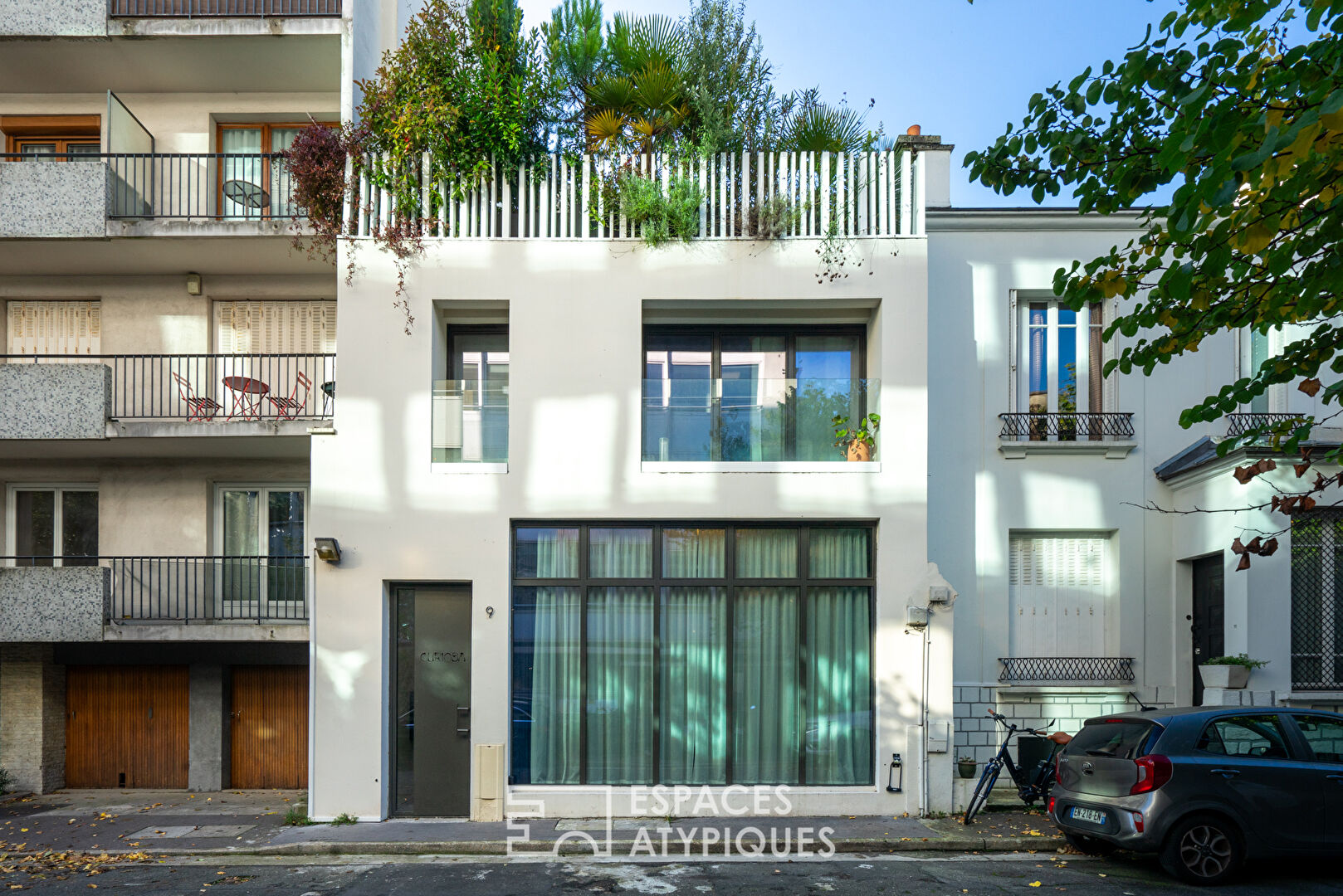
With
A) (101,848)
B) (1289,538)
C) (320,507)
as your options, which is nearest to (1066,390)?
(1289,538)

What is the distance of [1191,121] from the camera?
205 inches

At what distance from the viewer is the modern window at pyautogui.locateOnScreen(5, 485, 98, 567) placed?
14.8 m

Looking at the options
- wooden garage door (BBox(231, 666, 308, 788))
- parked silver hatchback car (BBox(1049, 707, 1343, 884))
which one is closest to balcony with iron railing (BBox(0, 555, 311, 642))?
wooden garage door (BBox(231, 666, 308, 788))

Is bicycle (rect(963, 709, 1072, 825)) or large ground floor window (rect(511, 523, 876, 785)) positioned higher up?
large ground floor window (rect(511, 523, 876, 785))

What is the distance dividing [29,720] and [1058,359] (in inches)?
590

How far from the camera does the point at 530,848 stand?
1054cm

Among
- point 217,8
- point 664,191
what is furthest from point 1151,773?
point 217,8

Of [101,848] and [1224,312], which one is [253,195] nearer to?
[101,848]

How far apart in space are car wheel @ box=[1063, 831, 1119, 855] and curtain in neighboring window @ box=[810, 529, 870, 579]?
11.8 feet

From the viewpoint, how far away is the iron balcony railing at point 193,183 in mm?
13859

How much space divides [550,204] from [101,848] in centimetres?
868

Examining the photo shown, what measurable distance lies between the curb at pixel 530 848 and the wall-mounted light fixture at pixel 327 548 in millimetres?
3120

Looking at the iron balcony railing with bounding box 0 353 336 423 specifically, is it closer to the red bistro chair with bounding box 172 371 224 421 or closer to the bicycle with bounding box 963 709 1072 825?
the red bistro chair with bounding box 172 371 224 421

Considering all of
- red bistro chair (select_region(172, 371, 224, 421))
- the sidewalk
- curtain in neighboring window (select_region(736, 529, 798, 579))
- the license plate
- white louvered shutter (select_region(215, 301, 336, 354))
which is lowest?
the sidewalk
